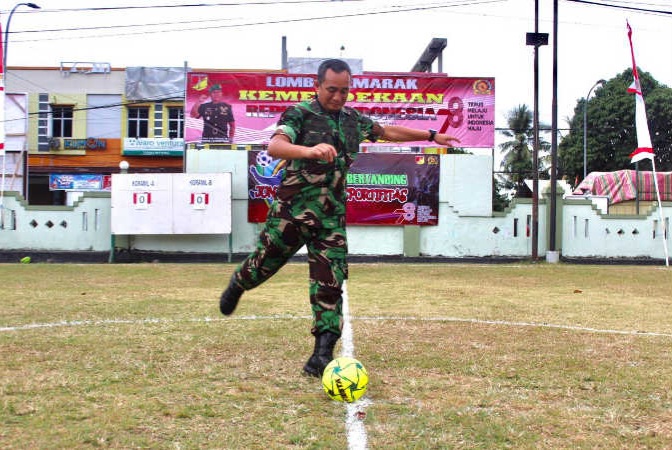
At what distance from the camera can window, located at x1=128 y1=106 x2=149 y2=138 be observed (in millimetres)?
36969

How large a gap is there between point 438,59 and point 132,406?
3171cm

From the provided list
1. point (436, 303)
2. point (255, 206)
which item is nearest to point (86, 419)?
point (436, 303)

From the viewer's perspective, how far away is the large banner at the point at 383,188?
21312 mm

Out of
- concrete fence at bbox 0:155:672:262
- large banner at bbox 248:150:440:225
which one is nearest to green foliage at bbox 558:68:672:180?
concrete fence at bbox 0:155:672:262

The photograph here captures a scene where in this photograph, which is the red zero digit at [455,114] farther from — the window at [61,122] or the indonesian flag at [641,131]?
the window at [61,122]

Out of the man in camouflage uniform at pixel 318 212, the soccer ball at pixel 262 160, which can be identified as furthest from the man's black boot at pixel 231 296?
the soccer ball at pixel 262 160

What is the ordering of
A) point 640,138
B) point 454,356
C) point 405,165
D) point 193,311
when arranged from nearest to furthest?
point 454,356 → point 193,311 → point 640,138 → point 405,165

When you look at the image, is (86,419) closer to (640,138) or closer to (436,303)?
(436,303)

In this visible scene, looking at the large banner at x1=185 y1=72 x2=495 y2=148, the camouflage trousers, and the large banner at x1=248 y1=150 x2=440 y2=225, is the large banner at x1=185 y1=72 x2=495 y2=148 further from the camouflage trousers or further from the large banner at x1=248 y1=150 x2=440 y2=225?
the camouflage trousers

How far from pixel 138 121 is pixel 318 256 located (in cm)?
3526

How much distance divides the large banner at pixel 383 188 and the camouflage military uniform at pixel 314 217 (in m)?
17.0

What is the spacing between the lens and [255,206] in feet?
70.2

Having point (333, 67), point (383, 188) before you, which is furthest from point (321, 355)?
point (383, 188)

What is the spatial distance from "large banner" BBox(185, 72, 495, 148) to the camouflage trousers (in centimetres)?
1748
